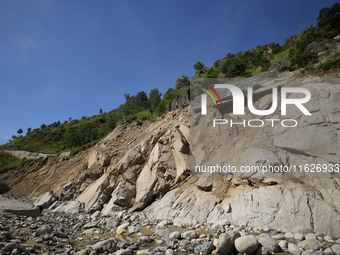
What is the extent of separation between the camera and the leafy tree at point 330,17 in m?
23.3

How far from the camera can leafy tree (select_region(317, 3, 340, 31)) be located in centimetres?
2330

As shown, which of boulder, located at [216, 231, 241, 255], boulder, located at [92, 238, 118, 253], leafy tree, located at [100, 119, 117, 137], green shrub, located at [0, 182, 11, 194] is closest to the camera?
boulder, located at [216, 231, 241, 255]

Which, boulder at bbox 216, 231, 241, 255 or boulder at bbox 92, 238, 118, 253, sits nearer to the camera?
boulder at bbox 216, 231, 241, 255

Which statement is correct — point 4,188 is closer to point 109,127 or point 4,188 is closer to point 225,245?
point 109,127

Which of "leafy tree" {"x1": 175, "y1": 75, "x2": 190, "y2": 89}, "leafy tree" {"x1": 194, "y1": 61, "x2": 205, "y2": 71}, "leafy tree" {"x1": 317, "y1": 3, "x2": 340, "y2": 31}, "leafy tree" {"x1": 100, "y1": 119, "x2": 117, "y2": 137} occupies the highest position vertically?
"leafy tree" {"x1": 194, "y1": 61, "x2": 205, "y2": 71}

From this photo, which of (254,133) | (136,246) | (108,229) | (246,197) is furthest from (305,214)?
(108,229)

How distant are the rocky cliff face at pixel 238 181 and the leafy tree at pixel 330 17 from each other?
19085mm

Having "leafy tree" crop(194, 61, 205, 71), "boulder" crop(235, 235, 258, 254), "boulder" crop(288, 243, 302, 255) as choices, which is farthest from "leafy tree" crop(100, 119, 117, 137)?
"boulder" crop(288, 243, 302, 255)

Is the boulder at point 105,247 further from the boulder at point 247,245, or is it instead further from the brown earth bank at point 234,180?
the brown earth bank at point 234,180

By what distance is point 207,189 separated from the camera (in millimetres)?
10289

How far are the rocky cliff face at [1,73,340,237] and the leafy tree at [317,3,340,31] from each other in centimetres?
1908

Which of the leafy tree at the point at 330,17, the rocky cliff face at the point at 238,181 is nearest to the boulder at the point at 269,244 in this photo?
the rocky cliff face at the point at 238,181

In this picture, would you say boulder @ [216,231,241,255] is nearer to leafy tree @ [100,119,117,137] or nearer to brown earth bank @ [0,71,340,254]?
brown earth bank @ [0,71,340,254]

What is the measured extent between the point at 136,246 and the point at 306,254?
487cm
